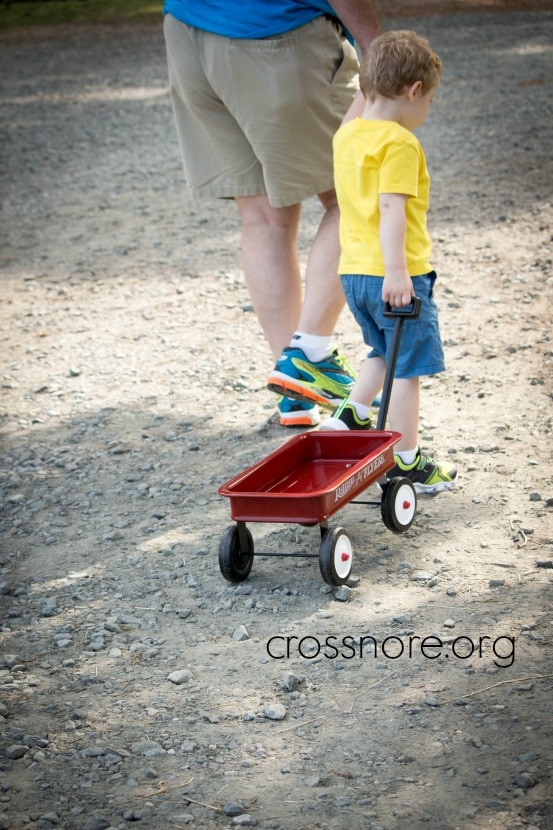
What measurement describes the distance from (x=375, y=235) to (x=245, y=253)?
2.96ft

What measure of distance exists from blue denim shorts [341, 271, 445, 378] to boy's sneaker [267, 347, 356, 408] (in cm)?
53

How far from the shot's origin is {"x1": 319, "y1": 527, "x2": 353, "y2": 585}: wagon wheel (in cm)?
271

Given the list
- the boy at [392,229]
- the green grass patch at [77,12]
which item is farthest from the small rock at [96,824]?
the green grass patch at [77,12]

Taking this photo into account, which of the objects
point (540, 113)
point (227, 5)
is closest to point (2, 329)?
point (227, 5)

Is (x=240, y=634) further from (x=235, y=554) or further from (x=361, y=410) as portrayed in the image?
(x=361, y=410)

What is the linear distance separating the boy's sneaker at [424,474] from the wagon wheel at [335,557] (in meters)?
0.54

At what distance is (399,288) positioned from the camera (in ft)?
9.67

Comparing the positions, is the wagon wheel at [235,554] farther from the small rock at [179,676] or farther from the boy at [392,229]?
the boy at [392,229]

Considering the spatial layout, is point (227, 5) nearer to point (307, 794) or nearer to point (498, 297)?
point (498, 297)

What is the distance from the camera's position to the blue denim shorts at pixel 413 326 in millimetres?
3105

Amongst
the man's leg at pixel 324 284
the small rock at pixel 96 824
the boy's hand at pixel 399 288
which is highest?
the boy's hand at pixel 399 288

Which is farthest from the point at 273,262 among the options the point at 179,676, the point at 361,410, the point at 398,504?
Answer: the point at 179,676

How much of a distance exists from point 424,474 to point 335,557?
654 millimetres

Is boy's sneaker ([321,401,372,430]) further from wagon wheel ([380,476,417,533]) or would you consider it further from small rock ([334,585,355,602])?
small rock ([334,585,355,602])
